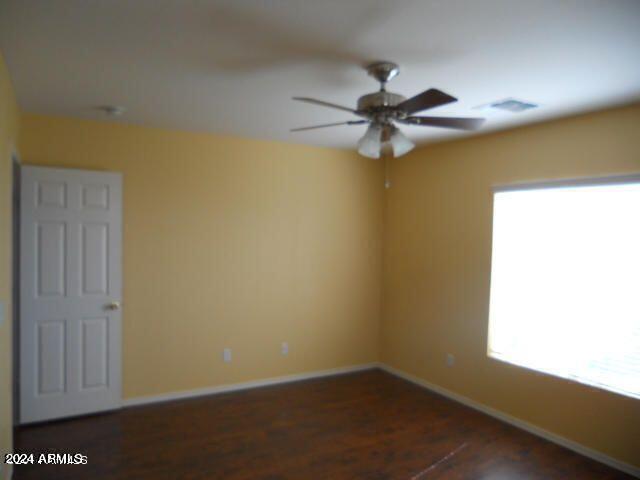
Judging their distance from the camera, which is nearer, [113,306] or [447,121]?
[447,121]

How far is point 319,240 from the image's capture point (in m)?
5.10

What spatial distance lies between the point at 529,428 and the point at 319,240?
2739 millimetres

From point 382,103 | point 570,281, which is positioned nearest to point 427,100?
point 382,103

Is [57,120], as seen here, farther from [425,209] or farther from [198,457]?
[425,209]

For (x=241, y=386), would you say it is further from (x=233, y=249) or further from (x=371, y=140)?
(x=371, y=140)

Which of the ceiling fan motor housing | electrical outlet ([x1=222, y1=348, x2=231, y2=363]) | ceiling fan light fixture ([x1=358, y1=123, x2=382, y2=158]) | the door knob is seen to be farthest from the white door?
the ceiling fan motor housing

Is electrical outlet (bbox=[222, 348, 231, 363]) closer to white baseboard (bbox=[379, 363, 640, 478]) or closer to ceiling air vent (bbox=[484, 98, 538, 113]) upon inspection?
white baseboard (bbox=[379, 363, 640, 478])

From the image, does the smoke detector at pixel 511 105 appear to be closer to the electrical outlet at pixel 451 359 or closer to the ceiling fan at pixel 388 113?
the ceiling fan at pixel 388 113

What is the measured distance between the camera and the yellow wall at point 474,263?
128 inches

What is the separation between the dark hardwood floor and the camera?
9.91 feet

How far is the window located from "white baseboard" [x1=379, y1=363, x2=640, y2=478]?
1.61ft

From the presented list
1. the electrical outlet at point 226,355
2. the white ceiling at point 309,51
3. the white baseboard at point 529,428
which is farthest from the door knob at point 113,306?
the white baseboard at point 529,428

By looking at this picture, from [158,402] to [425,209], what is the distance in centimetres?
333

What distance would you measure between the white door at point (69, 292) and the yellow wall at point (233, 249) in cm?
16
